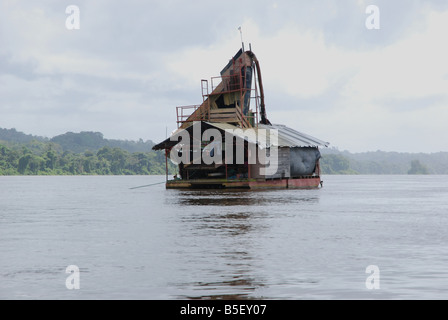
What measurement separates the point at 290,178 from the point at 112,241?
41.6 meters

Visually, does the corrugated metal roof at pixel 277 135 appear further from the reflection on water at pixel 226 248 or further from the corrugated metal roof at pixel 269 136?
the reflection on water at pixel 226 248

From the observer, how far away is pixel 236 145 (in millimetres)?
54438

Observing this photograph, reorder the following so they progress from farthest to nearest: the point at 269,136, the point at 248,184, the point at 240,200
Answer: the point at 269,136 < the point at 248,184 < the point at 240,200

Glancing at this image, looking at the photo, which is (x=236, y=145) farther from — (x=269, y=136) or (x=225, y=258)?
(x=225, y=258)

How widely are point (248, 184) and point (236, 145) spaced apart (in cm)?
373

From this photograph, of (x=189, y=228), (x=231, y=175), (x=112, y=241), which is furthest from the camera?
(x=231, y=175)

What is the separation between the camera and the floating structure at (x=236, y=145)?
54.3 meters

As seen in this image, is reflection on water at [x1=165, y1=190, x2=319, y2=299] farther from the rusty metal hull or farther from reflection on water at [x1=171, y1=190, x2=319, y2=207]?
the rusty metal hull

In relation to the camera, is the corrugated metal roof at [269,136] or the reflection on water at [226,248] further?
the corrugated metal roof at [269,136]

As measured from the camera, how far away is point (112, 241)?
723 inches

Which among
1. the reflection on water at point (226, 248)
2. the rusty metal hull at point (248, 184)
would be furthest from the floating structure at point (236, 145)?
the reflection on water at point (226, 248)

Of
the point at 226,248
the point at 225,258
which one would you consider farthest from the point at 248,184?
the point at 225,258

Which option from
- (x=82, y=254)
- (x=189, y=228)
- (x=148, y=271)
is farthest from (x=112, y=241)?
(x=148, y=271)
